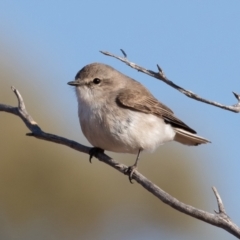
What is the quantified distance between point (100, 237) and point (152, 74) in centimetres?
767

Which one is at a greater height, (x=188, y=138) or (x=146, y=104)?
(x=146, y=104)

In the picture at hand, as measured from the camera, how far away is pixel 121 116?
7.08m

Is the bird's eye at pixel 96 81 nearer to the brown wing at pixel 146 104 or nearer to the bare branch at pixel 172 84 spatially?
the brown wing at pixel 146 104

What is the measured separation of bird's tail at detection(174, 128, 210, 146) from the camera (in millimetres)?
7895

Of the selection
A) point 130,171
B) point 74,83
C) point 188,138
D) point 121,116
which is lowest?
point 130,171

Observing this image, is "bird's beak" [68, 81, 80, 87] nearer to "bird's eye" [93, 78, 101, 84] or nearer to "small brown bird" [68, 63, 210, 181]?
"small brown bird" [68, 63, 210, 181]

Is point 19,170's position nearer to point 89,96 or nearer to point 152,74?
point 89,96

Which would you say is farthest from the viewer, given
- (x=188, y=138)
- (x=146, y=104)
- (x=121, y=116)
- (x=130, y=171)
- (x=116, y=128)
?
(x=188, y=138)

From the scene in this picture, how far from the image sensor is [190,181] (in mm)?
13516

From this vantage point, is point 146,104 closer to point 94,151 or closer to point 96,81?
point 96,81

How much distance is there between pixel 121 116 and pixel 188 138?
3.80 ft

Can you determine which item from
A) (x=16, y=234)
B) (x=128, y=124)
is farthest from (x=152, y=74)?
(x=16, y=234)

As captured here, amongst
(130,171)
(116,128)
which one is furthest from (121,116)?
(130,171)

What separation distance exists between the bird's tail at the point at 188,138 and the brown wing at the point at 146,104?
0.05 metres
